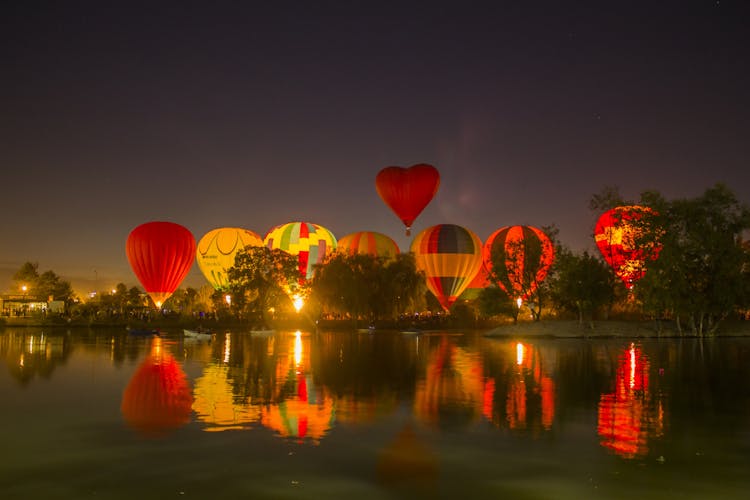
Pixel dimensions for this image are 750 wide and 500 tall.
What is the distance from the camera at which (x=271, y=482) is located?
26.5 feet

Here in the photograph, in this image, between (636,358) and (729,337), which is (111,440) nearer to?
→ (636,358)

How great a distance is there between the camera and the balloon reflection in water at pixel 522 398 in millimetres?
12203

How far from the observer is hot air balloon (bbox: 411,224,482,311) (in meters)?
74.2

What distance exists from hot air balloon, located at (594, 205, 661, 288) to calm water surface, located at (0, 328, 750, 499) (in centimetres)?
2679

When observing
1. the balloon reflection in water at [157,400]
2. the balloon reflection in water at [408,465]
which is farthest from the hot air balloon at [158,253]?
the balloon reflection in water at [408,465]

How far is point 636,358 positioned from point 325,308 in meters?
37.2

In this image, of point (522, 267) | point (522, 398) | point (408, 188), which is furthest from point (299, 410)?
point (408, 188)

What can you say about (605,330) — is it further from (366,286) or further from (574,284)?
(366,286)

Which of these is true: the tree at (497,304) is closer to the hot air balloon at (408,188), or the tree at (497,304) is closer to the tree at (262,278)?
the hot air balloon at (408,188)

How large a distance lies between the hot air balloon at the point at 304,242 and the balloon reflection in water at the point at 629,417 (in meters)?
56.9

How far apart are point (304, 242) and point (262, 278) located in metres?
18.5

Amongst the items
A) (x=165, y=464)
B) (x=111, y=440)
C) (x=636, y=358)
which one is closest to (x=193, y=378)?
(x=111, y=440)

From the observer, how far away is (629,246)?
4791cm

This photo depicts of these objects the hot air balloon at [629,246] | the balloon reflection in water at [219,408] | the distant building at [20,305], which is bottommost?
the balloon reflection in water at [219,408]
